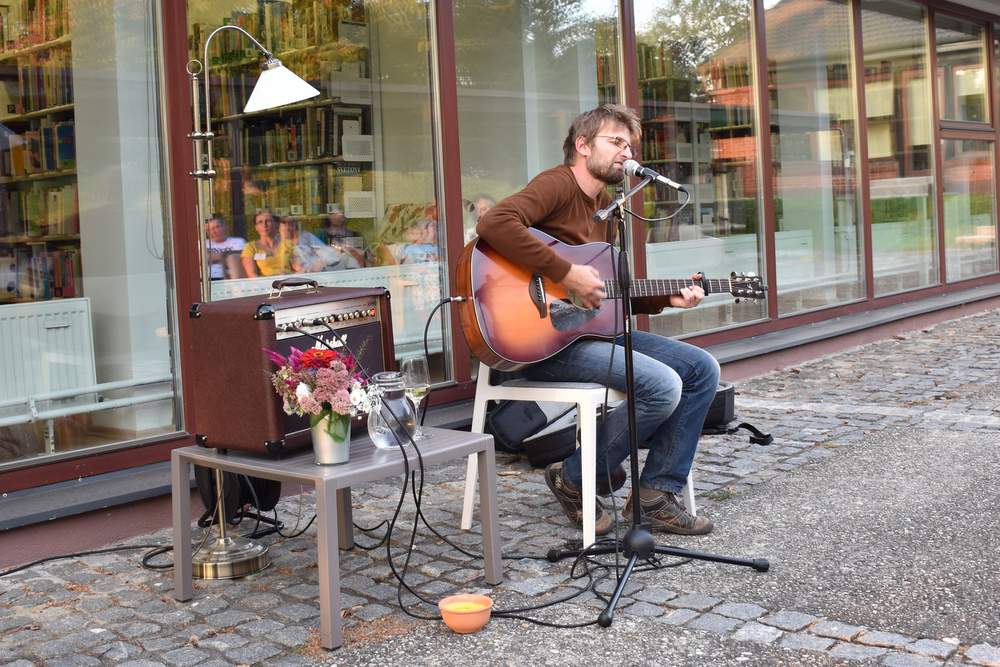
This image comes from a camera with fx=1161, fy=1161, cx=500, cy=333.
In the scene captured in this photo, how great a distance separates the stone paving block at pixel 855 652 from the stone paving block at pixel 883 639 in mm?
29

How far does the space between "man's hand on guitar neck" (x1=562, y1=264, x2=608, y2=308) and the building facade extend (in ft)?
4.04

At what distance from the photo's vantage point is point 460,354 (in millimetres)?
5676

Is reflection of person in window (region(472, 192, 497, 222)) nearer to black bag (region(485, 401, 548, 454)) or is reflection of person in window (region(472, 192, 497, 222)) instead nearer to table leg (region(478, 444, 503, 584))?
black bag (region(485, 401, 548, 454))

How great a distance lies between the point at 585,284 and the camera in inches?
149

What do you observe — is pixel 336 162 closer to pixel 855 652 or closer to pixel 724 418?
pixel 724 418

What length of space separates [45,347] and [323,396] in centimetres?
179

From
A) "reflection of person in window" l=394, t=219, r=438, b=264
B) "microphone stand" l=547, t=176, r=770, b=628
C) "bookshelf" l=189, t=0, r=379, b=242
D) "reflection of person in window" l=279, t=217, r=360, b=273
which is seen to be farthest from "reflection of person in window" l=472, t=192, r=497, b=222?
"microphone stand" l=547, t=176, r=770, b=628

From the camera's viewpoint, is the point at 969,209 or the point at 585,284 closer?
the point at 585,284

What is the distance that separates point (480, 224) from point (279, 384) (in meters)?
1.01

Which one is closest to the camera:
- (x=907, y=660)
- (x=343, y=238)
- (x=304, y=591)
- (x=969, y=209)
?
(x=907, y=660)

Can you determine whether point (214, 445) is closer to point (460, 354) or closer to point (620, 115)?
point (620, 115)

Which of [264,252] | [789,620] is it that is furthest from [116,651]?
[264,252]

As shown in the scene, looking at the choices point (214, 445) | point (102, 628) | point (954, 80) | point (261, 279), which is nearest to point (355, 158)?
point (261, 279)

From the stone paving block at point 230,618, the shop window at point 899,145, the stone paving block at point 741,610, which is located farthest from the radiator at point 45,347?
the shop window at point 899,145
